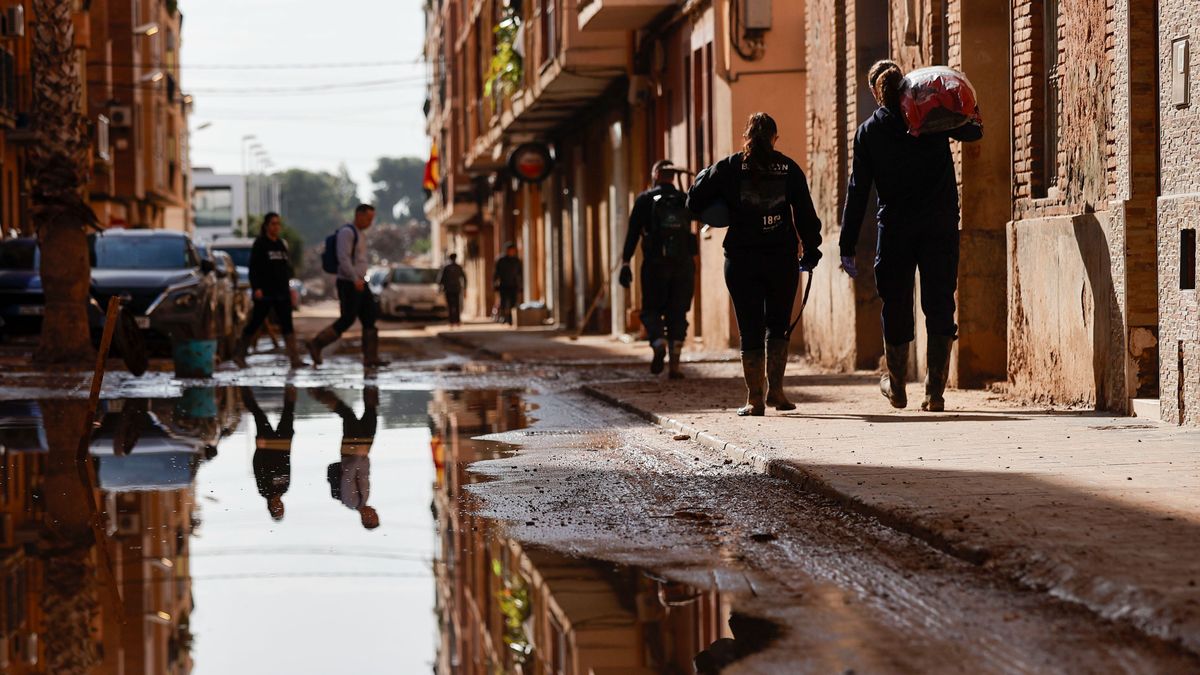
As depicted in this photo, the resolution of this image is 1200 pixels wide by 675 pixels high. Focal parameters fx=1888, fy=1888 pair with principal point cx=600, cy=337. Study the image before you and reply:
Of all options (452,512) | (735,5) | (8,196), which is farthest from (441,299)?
(452,512)

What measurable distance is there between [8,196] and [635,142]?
21.5 metres

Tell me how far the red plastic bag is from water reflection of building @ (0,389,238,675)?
466cm

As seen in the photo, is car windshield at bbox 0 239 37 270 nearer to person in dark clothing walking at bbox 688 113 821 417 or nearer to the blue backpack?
the blue backpack

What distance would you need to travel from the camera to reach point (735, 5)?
2217cm

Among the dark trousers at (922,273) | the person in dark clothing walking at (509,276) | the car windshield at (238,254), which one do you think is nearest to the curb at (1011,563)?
the dark trousers at (922,273)

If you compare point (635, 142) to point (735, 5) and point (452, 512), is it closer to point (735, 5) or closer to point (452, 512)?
point (735, 5)

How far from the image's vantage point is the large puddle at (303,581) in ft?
16.4

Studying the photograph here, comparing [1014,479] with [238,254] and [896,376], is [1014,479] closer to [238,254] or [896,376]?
[896,376]

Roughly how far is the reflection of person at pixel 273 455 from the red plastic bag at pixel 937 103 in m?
4.25

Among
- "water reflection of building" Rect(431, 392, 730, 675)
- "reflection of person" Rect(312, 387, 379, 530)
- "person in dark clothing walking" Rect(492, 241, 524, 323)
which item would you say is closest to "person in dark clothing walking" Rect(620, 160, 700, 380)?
"reflection of person" Rect(312, 387, 379, 530)

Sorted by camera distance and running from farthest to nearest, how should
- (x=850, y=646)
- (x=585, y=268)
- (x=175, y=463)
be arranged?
(x=585, y=268) < (x=175, y=463) < (x=850, y=646)

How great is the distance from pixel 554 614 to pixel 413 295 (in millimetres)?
50131

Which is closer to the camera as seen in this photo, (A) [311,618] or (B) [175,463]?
(A) [311,618]

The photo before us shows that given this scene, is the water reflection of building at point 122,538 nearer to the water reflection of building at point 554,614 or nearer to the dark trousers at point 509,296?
the water reflection of building at point 554,614
